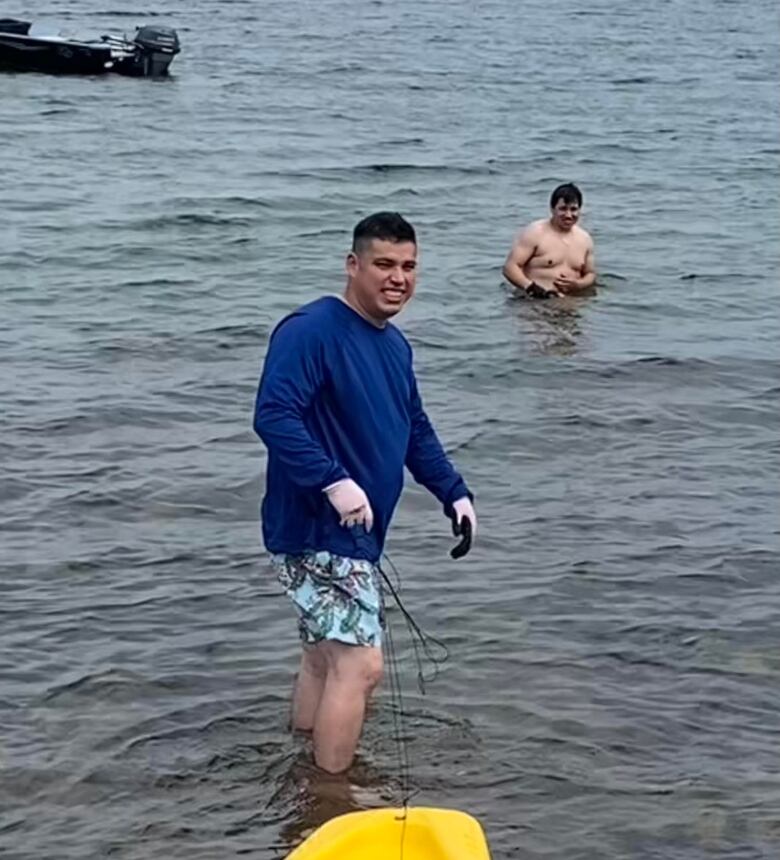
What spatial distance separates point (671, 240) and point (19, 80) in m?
12.5

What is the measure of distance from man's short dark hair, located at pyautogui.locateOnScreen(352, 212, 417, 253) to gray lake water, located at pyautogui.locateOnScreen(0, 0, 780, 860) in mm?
1808

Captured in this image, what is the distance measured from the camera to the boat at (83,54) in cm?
2652

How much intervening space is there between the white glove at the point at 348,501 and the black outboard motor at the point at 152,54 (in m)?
22.3

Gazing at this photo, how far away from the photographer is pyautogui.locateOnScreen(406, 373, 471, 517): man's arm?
602 cm

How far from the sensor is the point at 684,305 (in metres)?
14.4

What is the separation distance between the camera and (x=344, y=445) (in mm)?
5668

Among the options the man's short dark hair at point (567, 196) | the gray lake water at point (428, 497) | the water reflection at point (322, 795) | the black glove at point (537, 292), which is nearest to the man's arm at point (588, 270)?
the gray lake water at point (428, 497)

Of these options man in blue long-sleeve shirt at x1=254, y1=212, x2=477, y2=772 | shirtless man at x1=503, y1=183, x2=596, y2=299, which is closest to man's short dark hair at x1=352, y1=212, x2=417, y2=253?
man in blue long-sleeve shirt at x1=254, y1=212, x2=477, y2=772

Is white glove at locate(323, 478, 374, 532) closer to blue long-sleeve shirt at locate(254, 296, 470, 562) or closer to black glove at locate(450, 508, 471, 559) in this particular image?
blue long-sleeve shirt at locate(254, 296, 470, 562)

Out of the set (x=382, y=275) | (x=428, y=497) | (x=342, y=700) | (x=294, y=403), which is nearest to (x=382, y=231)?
(x=382, y=275)

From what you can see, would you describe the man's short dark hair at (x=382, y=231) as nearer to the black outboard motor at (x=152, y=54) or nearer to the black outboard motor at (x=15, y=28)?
the black outboard motor at (x=152, y=54)

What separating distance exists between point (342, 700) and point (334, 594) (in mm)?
428

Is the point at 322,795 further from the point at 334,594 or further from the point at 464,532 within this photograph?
the point at 464,532

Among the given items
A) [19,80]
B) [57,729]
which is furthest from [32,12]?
[57,729]
